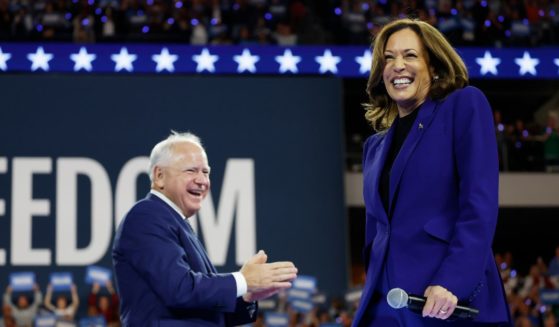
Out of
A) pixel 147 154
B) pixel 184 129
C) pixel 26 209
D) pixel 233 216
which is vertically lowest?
pixel 233 216

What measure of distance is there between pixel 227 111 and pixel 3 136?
8.75 feet

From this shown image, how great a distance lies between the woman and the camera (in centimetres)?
206

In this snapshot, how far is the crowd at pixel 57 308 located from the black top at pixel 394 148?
24.1 feet

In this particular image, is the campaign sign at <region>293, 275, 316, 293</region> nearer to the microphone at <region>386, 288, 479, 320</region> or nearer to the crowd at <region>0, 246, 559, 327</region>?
the crowd at <region>0, 246, 559, 327</region>

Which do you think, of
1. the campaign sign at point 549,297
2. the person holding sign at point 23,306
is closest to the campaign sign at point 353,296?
the campaign sign at point 549,297

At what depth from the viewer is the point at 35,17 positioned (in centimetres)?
1173

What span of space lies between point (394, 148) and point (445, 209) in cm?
26

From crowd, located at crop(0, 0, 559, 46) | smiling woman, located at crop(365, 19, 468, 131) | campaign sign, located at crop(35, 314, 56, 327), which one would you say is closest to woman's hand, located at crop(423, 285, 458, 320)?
smiling woman, located at crop(365, 19, 468, 131)

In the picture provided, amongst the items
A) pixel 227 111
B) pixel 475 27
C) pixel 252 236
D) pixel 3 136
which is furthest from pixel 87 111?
pixel 475 27

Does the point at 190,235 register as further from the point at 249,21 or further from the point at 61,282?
the point at 249,21

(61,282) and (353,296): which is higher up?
(61,282)

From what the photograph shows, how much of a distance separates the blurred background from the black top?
283 inches

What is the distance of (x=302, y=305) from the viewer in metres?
9.80

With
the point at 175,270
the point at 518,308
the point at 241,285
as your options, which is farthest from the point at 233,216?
the point at 175,270
